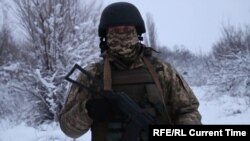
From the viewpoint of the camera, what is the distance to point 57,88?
10469mm

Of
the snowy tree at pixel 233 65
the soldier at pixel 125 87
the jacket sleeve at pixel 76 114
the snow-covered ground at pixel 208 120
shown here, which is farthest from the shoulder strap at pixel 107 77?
the snowy tree at pixel 233 65

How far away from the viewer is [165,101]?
2438 millimetres

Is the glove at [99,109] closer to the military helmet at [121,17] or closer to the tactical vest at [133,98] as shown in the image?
the tactical vest at [133,98]

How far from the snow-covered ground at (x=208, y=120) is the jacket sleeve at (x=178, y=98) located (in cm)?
502

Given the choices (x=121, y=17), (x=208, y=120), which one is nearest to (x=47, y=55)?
(x=208, y=120)

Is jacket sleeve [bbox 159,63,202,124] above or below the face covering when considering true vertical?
below

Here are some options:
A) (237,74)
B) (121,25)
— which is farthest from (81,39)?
(121,25)

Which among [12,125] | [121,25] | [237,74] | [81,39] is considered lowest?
[12,125]

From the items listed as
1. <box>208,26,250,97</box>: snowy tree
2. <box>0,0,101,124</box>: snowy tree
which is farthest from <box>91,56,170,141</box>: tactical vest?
<box>208,26,250,97</box>: snowy tree

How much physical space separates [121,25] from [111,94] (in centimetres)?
45

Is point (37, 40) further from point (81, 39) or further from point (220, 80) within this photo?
point (220, 80)

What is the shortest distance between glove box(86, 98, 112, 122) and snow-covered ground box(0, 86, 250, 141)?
16.8 ft

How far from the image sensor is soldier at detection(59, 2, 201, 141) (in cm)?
233

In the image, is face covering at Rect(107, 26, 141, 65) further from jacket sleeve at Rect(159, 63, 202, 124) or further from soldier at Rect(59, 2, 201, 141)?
jacket sleeve at Rect(159, 63, 202, 124)
